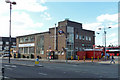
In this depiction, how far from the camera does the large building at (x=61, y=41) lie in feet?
127

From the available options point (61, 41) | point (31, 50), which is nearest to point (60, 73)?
point (61, 41)

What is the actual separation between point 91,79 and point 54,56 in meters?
30.5

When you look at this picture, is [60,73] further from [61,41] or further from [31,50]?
[31,50]

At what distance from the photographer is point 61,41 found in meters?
39.2

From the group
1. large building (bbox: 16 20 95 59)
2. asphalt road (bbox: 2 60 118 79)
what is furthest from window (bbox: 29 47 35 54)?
asphalt road (bbox: 2 60 118 79)

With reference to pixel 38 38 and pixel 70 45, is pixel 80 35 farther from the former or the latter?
pixel 38 38

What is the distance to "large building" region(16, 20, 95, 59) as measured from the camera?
3872 cm

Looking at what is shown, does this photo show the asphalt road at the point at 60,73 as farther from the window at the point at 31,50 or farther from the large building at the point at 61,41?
the window at the point at 31,50

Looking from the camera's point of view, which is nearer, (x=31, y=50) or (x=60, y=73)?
(x=60, y=73)

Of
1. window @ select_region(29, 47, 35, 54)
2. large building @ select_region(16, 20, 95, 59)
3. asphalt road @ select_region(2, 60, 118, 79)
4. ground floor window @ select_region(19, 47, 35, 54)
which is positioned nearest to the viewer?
asphalt road @ select_region(2, 60, 118, 79)

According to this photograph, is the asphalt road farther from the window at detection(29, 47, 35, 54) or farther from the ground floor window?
the ground floor window

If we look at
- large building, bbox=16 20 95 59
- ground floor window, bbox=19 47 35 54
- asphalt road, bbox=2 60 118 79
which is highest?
large building, bbox=16 20 95 59

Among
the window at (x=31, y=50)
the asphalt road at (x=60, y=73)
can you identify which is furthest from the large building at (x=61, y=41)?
the asphalt road at (x=60, y=73)

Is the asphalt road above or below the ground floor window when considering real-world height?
below
